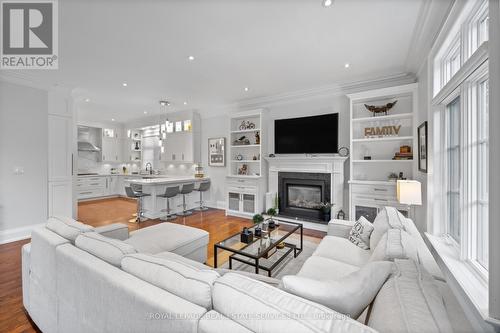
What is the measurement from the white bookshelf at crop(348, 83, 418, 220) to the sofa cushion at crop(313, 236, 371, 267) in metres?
1.65

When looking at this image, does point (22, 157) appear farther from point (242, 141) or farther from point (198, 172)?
point (242, 141)

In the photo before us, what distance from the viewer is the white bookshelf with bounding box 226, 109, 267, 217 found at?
200 inches

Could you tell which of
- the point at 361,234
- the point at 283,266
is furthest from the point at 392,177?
the point at 283,266

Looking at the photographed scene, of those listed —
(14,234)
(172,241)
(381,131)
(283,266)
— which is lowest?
(283,266)

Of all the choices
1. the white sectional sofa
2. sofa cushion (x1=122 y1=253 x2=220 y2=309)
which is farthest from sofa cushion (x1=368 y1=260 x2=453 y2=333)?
sofa cushion (x1=122 y1=253 x2=220 y2=309)

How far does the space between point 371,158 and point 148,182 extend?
15.4 ft

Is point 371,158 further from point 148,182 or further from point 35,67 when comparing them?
point 35,67

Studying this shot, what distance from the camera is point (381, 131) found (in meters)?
3.93

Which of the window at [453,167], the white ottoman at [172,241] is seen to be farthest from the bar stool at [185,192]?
the window at [453,167]

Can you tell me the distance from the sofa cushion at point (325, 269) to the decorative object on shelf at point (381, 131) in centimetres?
287

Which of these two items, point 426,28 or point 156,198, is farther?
point 156,198

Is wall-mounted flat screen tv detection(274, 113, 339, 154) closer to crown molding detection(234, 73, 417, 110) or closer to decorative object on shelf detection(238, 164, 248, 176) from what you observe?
crown molding detection(234, 73, 417, 110)

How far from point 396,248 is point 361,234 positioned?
0.89 metres

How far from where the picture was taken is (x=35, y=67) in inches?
133
